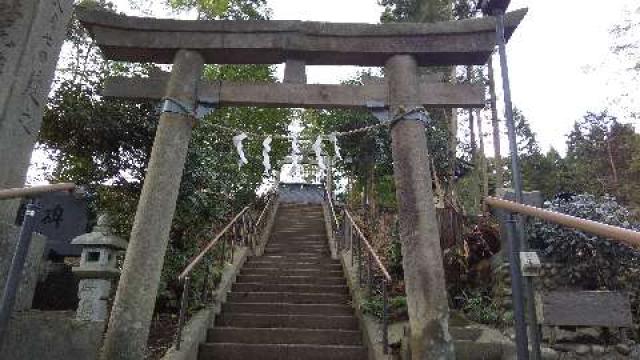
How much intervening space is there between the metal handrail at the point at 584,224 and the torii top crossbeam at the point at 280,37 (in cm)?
323

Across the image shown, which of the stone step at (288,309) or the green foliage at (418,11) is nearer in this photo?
the stone step at (288,309)

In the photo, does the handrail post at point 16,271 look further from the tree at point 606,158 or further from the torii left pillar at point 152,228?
the tree at point 606,158

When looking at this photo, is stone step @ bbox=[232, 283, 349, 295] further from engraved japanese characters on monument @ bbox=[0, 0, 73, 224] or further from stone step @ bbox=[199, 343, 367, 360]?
engraved japanese characters on monument @ bbox=[0, 0, 73, 224]

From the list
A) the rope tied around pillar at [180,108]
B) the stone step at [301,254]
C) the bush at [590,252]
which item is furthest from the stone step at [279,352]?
the stone step at [301,254]

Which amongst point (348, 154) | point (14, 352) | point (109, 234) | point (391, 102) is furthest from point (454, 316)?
point (348, 154)

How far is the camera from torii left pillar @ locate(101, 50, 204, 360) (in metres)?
4.57

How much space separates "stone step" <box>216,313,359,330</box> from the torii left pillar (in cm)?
221

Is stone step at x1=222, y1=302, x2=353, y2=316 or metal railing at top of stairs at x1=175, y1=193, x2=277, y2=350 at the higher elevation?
metal railing at top of stairs at x1=175, y1=193, x2=277, y2=350

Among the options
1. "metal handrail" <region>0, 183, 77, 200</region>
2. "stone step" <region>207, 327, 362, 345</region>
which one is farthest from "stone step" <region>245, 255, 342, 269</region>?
"metal handrail" <region>0, 183, 77, 200</region>

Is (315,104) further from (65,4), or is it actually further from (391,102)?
(65,4)

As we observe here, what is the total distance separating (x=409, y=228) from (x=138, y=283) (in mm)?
2860

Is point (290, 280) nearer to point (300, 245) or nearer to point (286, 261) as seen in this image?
point (286, 261)

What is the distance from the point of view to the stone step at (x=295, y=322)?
670 cm

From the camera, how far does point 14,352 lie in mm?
3123
